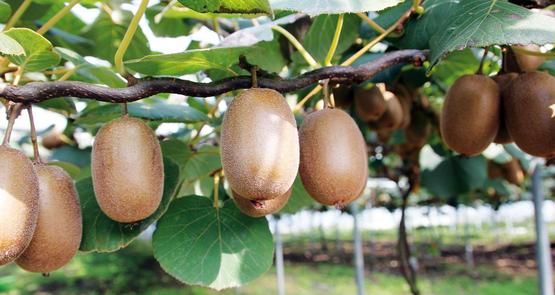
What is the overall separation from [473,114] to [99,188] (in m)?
0.71

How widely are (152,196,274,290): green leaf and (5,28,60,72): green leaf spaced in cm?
36

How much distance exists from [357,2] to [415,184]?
2070mm

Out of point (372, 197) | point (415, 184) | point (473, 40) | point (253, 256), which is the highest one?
point (473, 40)

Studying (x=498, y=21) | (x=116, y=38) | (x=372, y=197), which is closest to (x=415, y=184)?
(x=116, y=38)

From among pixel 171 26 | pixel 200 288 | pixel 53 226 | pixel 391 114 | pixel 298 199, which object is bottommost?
pixel 200 288

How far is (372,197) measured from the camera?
29.8 ft

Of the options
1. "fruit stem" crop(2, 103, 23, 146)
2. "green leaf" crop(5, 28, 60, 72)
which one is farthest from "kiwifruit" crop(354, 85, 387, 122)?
"fruit stem" crop(2, 103, 23, 146)

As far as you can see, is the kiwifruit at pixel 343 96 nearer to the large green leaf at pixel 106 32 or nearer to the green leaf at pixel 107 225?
the large green leaf at pixel 106 32

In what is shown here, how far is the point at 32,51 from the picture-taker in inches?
33.1

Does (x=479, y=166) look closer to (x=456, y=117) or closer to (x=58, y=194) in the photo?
(x=456, y=117)

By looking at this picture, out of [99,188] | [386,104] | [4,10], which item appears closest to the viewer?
[99,188]

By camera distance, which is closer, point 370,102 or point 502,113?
point 502,113

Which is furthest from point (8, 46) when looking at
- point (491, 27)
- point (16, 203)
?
point (491, 27)

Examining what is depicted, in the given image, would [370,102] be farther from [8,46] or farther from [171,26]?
[8,46]
